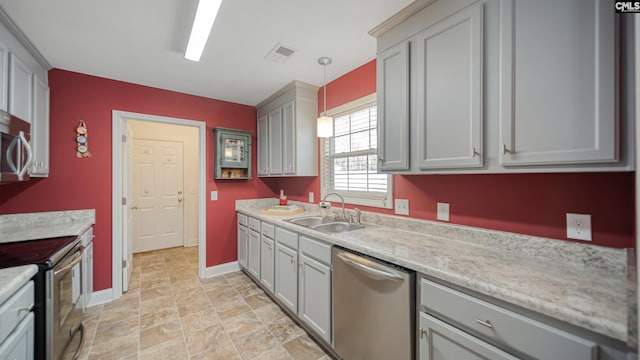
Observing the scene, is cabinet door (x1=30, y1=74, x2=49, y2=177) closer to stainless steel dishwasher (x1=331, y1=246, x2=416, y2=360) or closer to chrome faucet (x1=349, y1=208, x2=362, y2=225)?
stainless steel dishwasher (x1=331, y1=246, x2=416, y2=360)

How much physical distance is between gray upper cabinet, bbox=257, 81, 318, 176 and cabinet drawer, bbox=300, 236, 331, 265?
3.49 feet

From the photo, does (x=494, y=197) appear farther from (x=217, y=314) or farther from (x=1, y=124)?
(x=1, y=124)

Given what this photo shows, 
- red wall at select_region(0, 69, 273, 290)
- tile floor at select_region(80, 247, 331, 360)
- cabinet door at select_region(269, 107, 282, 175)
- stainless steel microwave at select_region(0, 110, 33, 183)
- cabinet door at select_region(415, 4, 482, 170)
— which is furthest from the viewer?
cabinet door at select_region(269, 107, 282, 175)

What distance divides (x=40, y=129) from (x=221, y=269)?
95.8 inches

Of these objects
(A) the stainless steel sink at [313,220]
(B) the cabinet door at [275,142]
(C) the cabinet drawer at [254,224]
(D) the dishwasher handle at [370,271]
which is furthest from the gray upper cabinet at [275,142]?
(D) the dishwasher handle at [370,271]

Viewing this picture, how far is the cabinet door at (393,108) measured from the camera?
66.1 inches

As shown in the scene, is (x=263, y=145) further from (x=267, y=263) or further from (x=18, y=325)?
(x=18, y=325)

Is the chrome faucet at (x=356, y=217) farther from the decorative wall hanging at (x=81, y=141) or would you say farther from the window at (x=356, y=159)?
the decorative wall hanging at (x=81, y=141)

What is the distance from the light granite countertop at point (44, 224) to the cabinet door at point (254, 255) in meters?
1.57

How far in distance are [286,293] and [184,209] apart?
11.4 ft

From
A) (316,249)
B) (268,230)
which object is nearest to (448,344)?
(316,249)

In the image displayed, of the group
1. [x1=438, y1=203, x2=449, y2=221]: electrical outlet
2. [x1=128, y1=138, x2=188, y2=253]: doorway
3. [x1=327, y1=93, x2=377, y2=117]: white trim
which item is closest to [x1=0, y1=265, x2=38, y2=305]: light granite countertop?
[x1=438, y1=203, x2=449, y2=221]: electrical outlet

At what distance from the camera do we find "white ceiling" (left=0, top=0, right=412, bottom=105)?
5.34 feet

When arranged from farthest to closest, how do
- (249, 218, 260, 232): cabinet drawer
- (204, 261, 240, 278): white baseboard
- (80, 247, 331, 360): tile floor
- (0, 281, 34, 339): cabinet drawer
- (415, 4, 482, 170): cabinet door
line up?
(204, 261, 240, 278): white baseboard → (249, 218, 260, 232): cabinet drawer → (80, 247, 331, 360): tile floor → (415, 4, 482, 170): cabinet door → (0, 281, 34, 339): cabinet drawer
